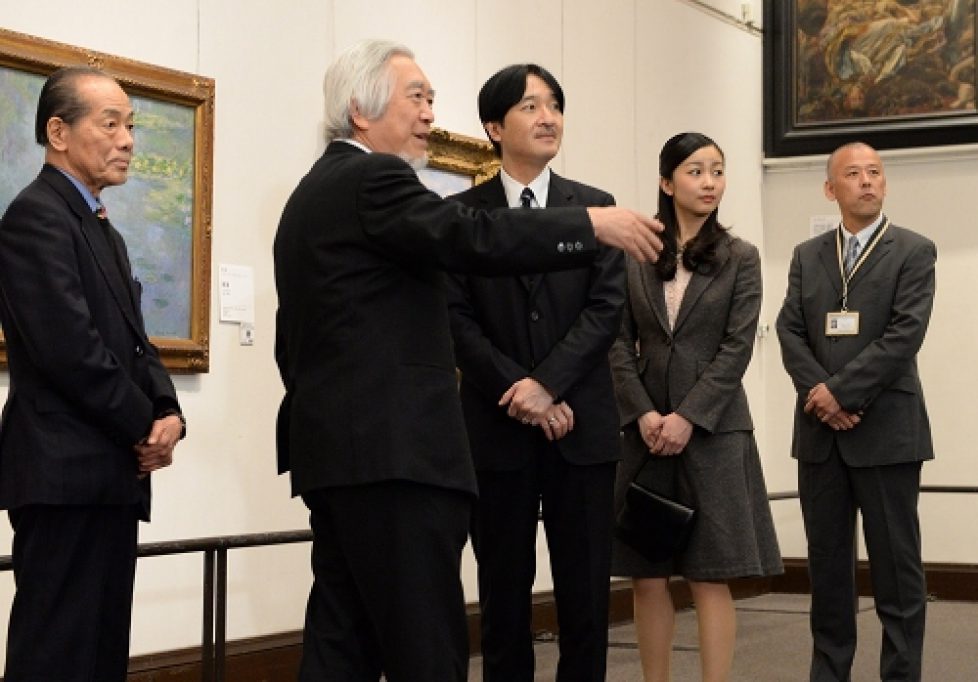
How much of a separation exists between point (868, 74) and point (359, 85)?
6176 millimetres

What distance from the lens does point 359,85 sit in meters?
3.23

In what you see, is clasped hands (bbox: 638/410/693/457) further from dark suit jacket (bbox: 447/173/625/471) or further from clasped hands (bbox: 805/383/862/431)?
clasped hands (bbox: 805/383/862/431)

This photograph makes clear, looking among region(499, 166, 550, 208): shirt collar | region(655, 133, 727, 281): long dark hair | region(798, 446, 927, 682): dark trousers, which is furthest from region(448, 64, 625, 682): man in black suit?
region(798, 446, 927, 682): dark trousers

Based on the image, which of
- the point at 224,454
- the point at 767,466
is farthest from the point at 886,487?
the point at 767,466

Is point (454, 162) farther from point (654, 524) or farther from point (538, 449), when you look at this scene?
point (538, 449)

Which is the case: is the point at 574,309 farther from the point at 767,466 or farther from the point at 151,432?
the point at 767,466

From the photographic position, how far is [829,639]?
5059 millimetres

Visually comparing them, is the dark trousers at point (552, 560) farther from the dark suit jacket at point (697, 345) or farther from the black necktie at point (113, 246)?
the black necktie at point (113, 246)

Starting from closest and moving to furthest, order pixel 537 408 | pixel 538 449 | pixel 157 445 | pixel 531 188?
pixel 157 445 → pixel 537 408 → pixel 538 449 → pixel 531 188

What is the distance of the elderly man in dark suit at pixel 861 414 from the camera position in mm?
4992

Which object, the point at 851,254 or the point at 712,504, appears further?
the point at 851,254

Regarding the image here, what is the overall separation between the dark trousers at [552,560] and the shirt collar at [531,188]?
2.27 feet

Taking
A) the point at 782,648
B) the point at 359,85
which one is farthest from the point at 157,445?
the point at 782,648

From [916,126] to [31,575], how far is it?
6.55 meters
